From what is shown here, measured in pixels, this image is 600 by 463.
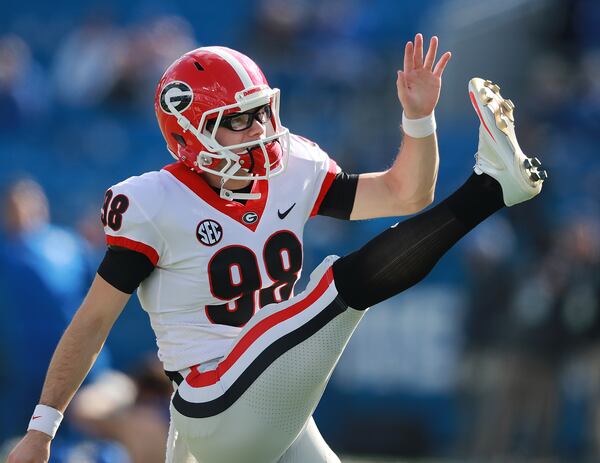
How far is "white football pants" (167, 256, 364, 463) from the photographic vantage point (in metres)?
2.98

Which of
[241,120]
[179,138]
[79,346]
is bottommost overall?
[79,346]

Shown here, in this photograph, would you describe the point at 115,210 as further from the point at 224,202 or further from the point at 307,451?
the point at 307,451

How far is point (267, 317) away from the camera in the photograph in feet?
10.1

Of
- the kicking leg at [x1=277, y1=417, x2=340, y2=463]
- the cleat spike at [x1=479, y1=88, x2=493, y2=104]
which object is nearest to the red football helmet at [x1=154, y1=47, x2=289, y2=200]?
the cleat spike at [x1=479, y1=88, x2=493, y2=104]

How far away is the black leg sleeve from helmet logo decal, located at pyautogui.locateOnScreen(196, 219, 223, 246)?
17.9 inches

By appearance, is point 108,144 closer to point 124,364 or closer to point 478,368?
point 124,364

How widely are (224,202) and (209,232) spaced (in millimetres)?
122

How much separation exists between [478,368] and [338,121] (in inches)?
88.4

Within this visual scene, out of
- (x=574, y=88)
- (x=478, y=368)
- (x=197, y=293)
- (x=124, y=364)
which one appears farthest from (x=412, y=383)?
(x=197, y=293)

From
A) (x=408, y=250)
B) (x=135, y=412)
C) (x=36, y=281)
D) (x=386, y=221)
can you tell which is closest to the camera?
(x=408, y=250)

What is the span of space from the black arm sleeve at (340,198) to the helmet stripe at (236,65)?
0.46m

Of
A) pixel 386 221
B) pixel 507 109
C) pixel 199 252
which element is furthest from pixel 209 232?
pixel 386 221

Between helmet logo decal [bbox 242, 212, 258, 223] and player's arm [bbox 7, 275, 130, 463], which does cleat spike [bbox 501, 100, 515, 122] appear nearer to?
helmet logo decal [bbox 242, 212, 258, 223]

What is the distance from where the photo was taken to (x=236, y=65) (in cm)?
336
